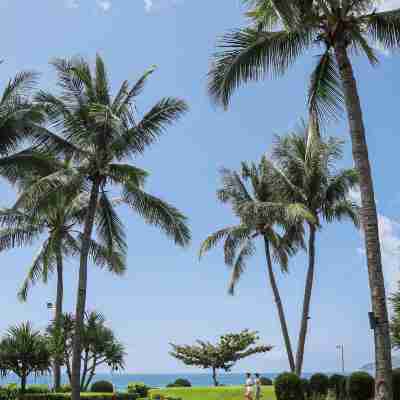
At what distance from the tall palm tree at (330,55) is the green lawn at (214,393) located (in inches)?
763

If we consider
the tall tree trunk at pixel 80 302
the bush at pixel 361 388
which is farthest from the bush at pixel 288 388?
the tall tree trunk at pixel 80 302

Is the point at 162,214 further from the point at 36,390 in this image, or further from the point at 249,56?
the point at 36,390

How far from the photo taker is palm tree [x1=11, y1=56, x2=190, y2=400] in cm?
2055

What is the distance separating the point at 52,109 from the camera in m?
20.9

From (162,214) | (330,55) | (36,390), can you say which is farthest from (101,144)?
(36,390)

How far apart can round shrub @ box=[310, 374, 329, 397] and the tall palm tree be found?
44.6ft

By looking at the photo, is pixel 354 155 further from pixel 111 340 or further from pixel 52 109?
pixel 111 340

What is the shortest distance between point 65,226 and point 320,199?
44.6 ft

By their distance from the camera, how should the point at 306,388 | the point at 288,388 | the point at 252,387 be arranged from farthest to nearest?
the point at 252,387 → the point at 306,388 → the point at 288,388

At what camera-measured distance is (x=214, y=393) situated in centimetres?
3197

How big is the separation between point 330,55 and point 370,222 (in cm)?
528

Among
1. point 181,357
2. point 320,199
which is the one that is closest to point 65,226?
point 320,199

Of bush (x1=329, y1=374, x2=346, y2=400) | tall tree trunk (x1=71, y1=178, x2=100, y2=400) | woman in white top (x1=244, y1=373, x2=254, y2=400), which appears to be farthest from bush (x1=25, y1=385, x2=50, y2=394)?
bush (x1=329, y1=374, x2=346, y2=400)

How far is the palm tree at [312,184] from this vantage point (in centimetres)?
2738
